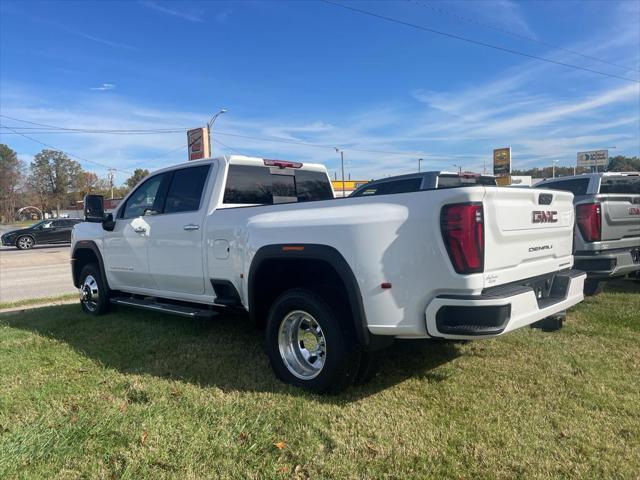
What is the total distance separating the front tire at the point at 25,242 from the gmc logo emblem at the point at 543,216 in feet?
90.7

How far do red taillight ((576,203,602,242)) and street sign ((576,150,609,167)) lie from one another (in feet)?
235

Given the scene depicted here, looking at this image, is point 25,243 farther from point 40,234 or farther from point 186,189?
point 186,189

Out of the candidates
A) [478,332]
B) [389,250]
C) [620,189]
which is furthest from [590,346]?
[620,189]

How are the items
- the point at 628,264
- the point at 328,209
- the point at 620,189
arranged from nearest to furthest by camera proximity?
the point at 328,209, the point at 628,264, the point at 620,189

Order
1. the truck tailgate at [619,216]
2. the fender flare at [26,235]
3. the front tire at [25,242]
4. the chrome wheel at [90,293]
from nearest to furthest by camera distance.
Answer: the truck tailgate at [619,216] → the chrome wheel at [90,293] → the fender flare at [26,235] → the front tire at [25,242]

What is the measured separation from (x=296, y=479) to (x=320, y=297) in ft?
4.49

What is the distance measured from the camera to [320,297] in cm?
380

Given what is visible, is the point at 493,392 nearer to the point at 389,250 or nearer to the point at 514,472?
the point at 514,472

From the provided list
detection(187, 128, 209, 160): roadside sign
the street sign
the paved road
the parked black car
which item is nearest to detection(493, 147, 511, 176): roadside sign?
the street sign

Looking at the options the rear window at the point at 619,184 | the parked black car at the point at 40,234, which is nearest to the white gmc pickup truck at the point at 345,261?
the rear window at the point at 619,184

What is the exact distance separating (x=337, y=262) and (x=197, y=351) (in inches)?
90.8

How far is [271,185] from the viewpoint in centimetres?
558

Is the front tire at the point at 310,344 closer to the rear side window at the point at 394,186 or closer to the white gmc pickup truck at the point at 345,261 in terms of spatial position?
the white gmc pickup truck at the point at 345,261

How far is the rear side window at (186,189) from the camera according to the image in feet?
17.0
